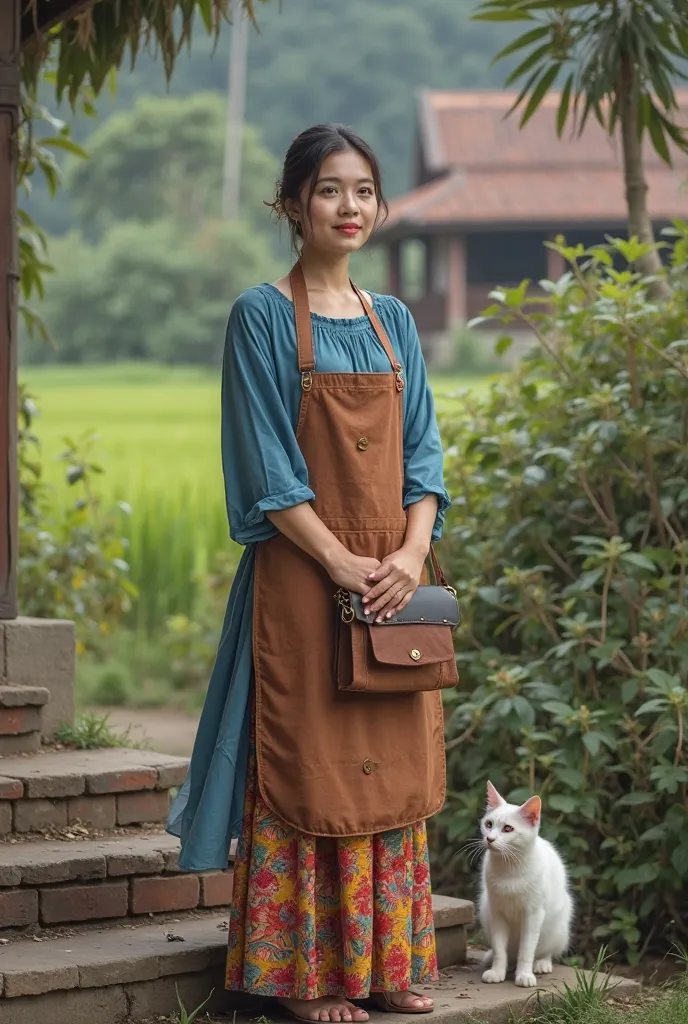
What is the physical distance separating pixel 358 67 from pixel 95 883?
2313 centimetres

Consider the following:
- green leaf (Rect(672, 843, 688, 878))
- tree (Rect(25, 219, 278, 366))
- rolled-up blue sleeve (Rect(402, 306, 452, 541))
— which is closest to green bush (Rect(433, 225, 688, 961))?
green leaf (Rect(672, 843, 688, 878))

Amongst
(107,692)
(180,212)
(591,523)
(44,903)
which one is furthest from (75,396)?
(44,903)

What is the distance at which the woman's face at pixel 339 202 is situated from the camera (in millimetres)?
2830

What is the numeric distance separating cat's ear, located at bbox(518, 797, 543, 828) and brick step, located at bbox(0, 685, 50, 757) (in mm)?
1249

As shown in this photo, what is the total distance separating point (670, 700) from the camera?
12.2 ft

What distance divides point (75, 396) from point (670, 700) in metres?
13.8

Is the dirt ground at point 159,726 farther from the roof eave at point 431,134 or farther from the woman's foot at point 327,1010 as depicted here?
the roof eave at point 431,134

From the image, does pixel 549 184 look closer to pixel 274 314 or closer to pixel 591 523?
pixel 591 523

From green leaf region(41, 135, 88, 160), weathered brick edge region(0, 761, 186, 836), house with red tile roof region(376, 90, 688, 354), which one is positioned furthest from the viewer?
house with red tile roof region(376, 90, 688, 354)

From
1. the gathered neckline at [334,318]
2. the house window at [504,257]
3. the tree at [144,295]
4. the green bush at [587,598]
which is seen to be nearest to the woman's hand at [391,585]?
the gathered neckline at [334,318]

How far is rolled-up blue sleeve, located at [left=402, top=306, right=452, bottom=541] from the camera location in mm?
2973

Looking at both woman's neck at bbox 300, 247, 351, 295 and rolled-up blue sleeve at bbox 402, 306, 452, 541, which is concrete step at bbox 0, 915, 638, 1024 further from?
woman's neck at bbox 300, 247, 351, 295

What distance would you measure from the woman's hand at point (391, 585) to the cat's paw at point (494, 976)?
975 millimetres

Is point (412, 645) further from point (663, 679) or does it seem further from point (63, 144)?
point (63, 144)
